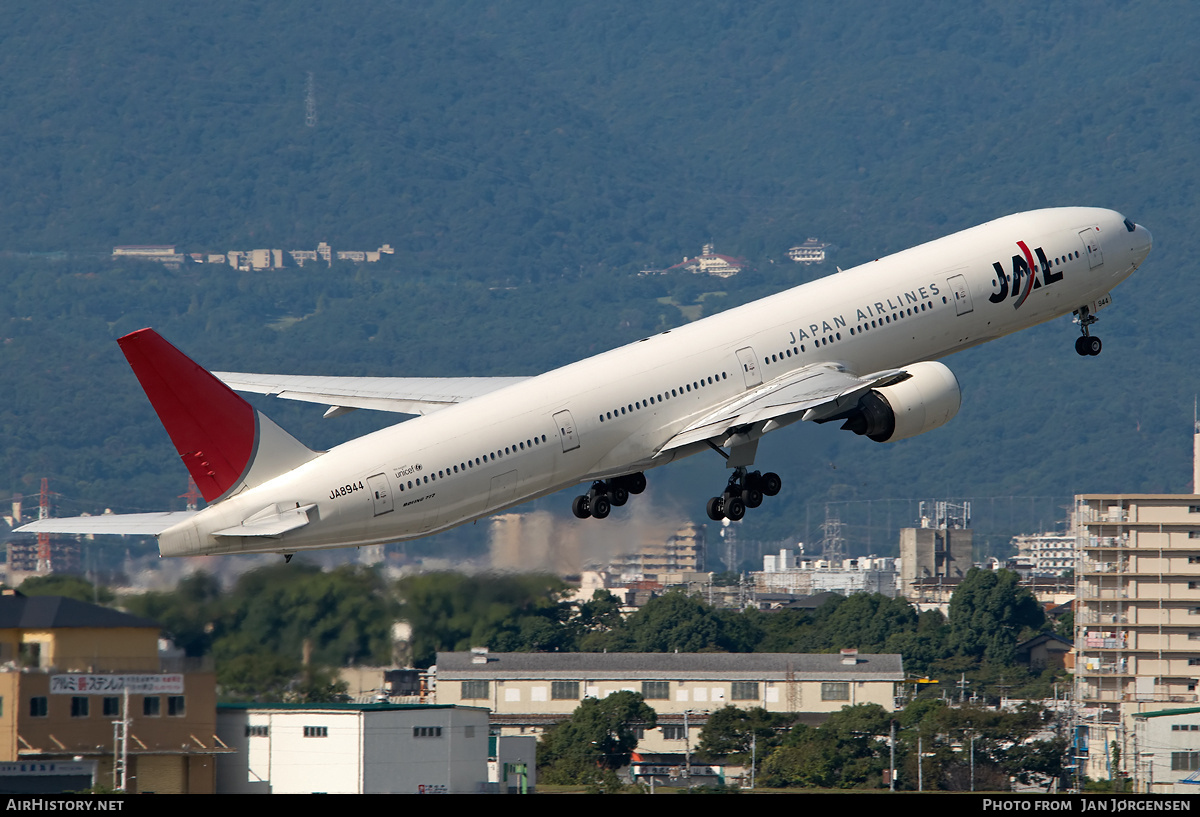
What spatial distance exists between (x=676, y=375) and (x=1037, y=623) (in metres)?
105

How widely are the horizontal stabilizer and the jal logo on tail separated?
20057 millimetres

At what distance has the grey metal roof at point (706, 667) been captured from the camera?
83.6 m

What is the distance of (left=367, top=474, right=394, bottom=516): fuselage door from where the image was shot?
39.4 m

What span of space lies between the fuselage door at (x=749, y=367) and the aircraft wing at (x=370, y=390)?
236 inches

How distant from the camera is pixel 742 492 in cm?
4584

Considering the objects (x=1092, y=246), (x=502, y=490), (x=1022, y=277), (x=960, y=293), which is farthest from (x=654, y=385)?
(x=1092, y=246)

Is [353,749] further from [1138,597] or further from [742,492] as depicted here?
[1138,597]

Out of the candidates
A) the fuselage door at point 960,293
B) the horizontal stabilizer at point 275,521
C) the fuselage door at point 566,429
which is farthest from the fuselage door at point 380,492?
the fuselage door at point 960,293

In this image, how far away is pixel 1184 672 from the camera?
316 ft

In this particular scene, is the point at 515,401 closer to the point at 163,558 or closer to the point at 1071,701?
the point at 163,558

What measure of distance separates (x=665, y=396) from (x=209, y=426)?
1090 centimetres

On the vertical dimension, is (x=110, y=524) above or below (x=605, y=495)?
below

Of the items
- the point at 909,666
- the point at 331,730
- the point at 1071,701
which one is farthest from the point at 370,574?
the point at 909,666

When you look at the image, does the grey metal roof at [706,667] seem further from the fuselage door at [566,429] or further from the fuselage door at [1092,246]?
the fuselage door at [566,429]
